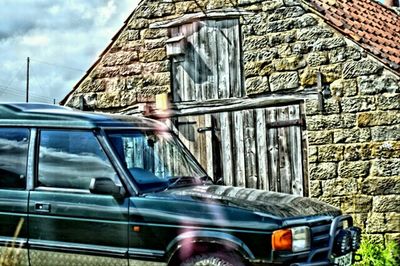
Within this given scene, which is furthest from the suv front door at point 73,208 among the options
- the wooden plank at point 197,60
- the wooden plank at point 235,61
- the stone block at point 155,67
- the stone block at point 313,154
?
the stone block at point 155,67

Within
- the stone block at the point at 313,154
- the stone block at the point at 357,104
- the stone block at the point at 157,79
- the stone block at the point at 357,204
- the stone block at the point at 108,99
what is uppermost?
the stone block at the point at 157,79

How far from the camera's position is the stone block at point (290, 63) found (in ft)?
32.4

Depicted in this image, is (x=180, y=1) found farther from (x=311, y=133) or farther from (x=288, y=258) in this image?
(x=288, y=258)

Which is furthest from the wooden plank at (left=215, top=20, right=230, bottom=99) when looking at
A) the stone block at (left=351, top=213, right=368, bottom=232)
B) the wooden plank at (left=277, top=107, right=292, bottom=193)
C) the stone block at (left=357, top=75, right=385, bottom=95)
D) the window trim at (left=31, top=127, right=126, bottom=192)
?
the window trim at (left=31, top=127, right=126, bottom=192)

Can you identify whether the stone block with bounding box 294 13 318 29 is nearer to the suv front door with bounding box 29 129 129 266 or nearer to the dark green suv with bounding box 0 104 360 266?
the dark green suv with bounding box 0 104 360 266

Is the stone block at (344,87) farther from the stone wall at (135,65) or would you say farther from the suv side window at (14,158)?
the suv side window at (14,158)

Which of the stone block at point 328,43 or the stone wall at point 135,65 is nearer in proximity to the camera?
the stone block at point 328,43

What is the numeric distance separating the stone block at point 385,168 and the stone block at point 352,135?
40cm

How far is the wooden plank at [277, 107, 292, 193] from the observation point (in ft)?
32.6

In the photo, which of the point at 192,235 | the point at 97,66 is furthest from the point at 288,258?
the point at 97,66

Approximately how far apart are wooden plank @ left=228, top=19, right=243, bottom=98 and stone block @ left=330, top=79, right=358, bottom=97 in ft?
5.14

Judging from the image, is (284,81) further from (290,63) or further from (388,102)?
(388,102)

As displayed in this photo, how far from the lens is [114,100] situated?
1131 centimetres

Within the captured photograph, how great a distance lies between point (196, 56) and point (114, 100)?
1.71 m
